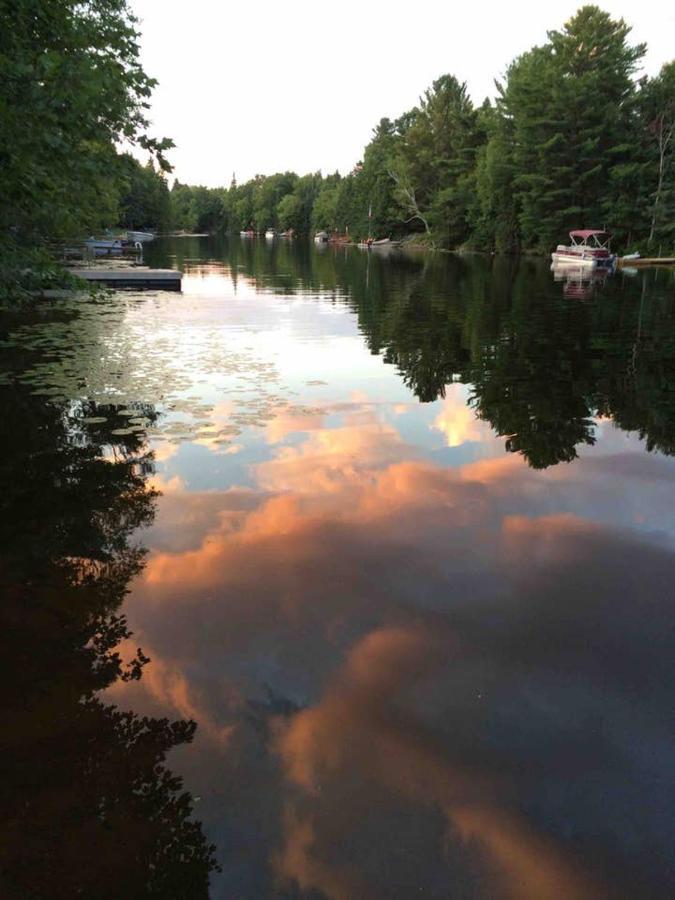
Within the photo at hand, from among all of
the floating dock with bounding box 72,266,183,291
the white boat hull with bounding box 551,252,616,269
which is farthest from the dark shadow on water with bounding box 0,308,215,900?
the white boat hull with bounding box 551,252,616,269

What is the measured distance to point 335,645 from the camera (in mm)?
4949

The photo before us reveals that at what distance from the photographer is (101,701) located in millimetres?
4250

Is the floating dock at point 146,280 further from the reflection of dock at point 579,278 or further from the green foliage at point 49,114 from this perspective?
the green foliage at point 49,114

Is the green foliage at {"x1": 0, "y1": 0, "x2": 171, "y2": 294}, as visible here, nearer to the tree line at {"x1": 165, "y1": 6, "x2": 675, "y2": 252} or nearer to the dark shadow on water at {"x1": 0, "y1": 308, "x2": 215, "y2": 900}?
the dark shadow on water at {"x1": 0, "y1": 308, "x2": 215, "y2": 900}

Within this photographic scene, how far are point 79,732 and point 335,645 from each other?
6.14ft

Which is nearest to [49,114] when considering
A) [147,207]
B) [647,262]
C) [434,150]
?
[647,262]

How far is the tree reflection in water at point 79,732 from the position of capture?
3104mm

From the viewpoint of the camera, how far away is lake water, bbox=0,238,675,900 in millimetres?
3230

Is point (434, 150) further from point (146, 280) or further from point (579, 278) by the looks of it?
point (146, 280)

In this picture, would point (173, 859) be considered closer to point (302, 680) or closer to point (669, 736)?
point (302, 680)

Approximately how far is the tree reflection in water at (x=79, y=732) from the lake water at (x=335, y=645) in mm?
16

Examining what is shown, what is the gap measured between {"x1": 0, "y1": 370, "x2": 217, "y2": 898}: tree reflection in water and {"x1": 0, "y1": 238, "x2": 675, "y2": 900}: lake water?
2 centimetres

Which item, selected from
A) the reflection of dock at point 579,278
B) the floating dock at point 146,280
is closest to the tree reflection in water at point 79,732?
the floating dock at point 146,280

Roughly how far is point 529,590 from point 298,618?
2.09 metres
